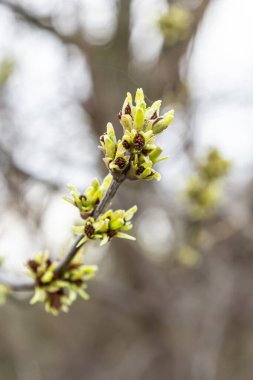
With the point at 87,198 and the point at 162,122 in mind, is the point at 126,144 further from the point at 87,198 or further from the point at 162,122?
the point at 87,198

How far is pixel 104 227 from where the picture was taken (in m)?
1.02

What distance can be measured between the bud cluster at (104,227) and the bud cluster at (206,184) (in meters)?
1.49

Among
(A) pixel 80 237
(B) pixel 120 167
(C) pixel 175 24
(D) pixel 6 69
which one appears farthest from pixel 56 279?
(D) pixel 6 69

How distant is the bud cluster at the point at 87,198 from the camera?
1062mm

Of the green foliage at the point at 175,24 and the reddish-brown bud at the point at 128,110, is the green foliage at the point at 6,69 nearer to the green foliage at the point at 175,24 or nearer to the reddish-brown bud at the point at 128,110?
the green foliage at the point at 175,24

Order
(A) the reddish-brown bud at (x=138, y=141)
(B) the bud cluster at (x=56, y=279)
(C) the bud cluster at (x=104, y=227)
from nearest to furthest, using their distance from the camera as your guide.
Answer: (A) the reddish-brown bud at (x=138, y=141)
(C) the bud cluster at (x=104, y=227)
(B) the bud cluster at (x=56, y=279)

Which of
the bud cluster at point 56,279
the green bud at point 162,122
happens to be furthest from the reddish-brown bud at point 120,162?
the bud cluster at point 56,279

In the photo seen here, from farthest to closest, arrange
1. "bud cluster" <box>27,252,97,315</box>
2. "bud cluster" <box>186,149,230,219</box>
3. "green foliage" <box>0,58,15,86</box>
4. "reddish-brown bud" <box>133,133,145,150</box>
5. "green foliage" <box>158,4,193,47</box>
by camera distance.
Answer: "green foliage" <box>0,58,15,86</box> < "green foliage" <box>158,4,193,47</box> < "bud cluster" <box>186,149,230,219</box> < "bud cluster" <box>27,252,97,315</box> < "reddish-brown bud" <box>133,133,145,150</box>

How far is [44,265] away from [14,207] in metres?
2.20

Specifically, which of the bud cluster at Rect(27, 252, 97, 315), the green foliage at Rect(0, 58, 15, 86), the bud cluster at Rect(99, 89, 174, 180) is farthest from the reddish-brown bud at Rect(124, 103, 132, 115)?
the green foliage at Rect(0, 58, 15, 86)

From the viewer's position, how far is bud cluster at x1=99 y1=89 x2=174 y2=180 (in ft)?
2.94

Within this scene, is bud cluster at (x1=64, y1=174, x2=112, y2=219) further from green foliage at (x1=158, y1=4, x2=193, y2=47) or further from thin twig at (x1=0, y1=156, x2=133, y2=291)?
green foliage at (x1=158, y1=4, x2=193, y2=47)

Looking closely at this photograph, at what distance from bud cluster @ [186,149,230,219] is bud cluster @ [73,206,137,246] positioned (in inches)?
58.7

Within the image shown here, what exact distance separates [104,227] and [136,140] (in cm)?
25
